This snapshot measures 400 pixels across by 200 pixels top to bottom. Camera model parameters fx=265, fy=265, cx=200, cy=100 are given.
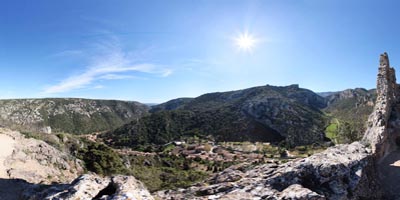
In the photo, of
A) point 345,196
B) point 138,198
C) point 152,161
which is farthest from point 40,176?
point 152,161

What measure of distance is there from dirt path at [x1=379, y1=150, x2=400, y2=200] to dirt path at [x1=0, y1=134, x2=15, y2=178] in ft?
81.5

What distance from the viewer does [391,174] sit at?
16125 mm

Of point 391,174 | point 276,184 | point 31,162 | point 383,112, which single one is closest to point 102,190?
point 276,184

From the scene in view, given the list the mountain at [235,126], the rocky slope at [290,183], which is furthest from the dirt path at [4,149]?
the mountain at [235,126]

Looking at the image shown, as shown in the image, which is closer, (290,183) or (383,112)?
(290,183)

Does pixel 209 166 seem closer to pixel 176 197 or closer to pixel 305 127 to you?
pixel 176 197

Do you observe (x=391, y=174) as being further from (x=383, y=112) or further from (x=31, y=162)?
(x=31, y=162)

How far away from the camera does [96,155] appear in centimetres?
3994

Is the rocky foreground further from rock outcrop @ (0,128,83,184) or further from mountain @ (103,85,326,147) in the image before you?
mountain @ (103,85,326,147)

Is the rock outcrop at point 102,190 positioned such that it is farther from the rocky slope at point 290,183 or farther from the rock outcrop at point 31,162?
the rock outcrop at point 31,162

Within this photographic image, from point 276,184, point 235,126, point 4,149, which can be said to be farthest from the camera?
point 235,126

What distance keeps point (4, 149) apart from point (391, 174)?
31.0 m

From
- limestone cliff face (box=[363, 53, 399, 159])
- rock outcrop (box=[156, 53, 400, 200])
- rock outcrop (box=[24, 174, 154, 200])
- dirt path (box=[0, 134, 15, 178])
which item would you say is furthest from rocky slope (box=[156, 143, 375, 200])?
dirt path (box=[0, 134, 15, 178])

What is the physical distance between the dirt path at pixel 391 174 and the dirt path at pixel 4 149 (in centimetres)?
2485
